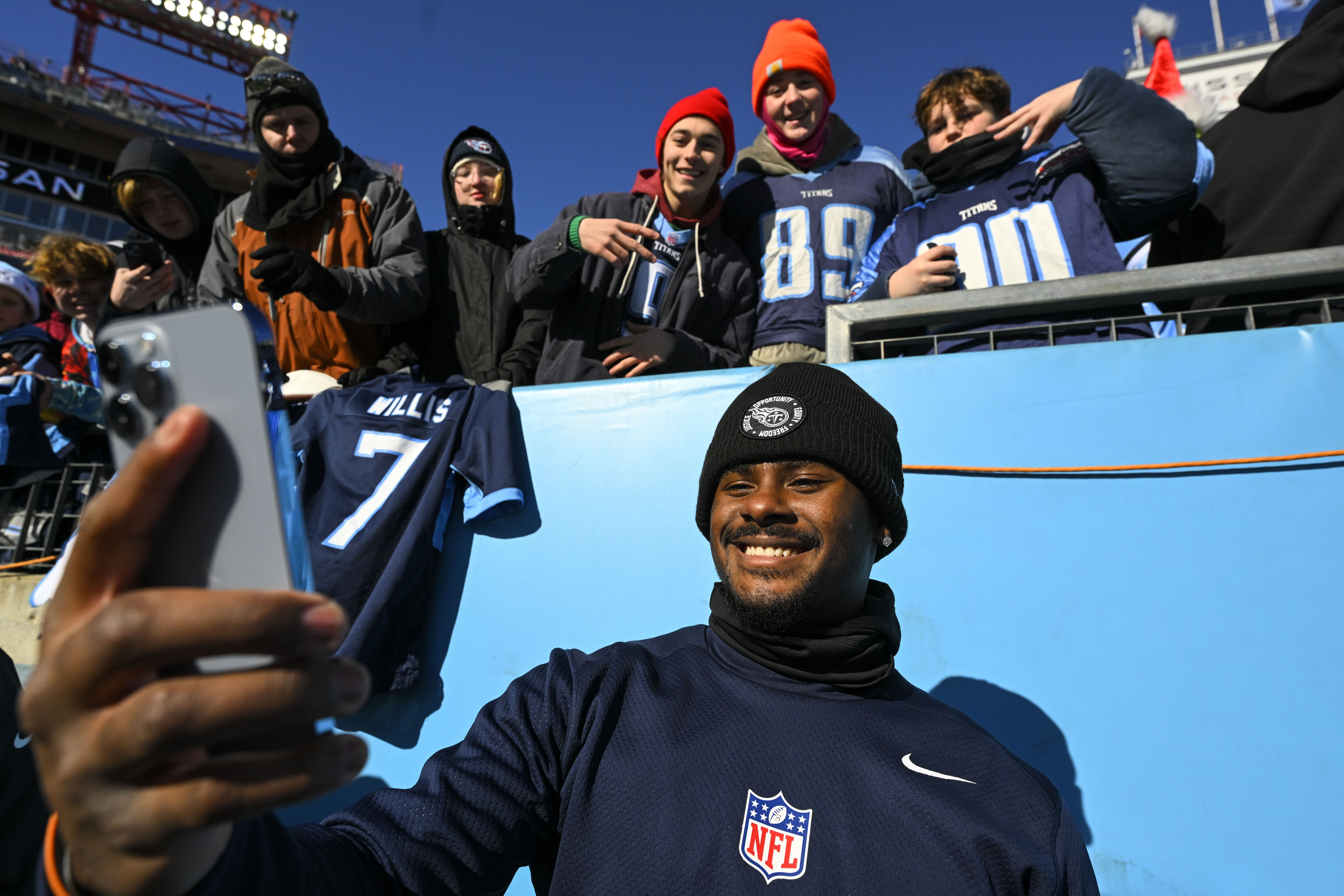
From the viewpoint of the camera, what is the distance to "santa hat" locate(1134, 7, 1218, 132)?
9.71ft

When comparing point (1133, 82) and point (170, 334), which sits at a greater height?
point (1133, 82)

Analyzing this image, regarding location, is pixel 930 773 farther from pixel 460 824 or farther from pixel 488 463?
pixel 488 463

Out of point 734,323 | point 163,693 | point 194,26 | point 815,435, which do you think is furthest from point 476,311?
Result: point 194,26

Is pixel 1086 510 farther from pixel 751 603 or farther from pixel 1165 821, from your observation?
pixel 751 603

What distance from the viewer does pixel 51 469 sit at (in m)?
3.78

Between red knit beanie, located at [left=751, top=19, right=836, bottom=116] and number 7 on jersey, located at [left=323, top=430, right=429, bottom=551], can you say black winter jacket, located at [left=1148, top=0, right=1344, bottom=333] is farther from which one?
number 7 on jersey, located at [left=323, top=430, right=429, bottom=551]

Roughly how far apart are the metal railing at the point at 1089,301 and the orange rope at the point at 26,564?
426cm

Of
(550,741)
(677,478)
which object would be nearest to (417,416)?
(677,478)

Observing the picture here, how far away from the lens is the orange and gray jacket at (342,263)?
2.86 m

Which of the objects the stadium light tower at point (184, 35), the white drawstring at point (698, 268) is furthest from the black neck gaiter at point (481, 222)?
the stadium light tower at point (184, 35)

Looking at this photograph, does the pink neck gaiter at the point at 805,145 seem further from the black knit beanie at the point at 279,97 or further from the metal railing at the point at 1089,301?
the black knit beanie at the point at 279,97

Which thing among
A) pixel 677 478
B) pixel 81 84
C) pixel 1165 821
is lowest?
pixel 1165 821

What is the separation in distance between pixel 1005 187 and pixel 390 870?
2.93 metres

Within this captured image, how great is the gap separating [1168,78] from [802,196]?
423 cm
